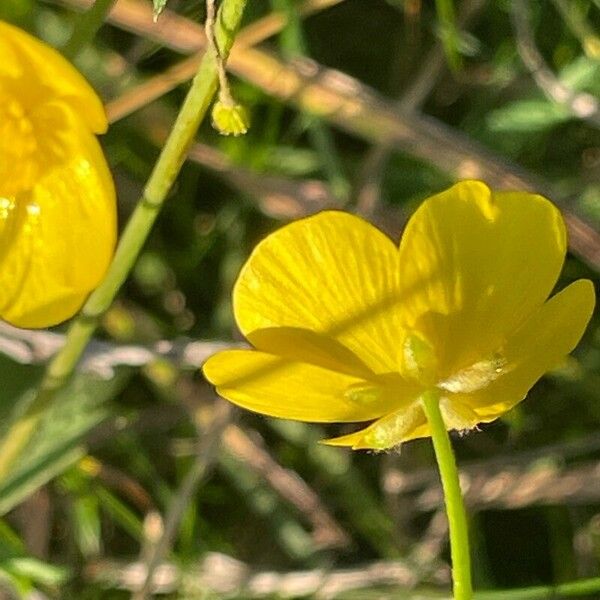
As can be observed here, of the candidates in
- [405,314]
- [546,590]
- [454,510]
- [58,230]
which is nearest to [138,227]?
[58,230]

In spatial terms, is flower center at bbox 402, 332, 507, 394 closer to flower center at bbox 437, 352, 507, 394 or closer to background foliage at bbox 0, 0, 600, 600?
flower center at bbox 437, 352, 507, 394

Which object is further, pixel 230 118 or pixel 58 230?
pixel 58 230

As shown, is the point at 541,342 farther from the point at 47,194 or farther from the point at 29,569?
the point at 29,569

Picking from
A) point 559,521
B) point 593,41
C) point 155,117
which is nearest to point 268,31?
point 155,117

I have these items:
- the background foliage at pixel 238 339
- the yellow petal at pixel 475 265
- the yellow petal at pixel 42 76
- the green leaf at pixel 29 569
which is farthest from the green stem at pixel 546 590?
the yellow petal at pixel 42 76

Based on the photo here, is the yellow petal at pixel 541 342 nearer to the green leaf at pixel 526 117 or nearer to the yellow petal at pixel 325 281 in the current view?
the yellow petal at pixel 325 281

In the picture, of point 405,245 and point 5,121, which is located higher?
point 5,121

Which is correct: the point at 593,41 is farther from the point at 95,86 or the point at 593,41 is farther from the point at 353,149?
the point at 95,86
